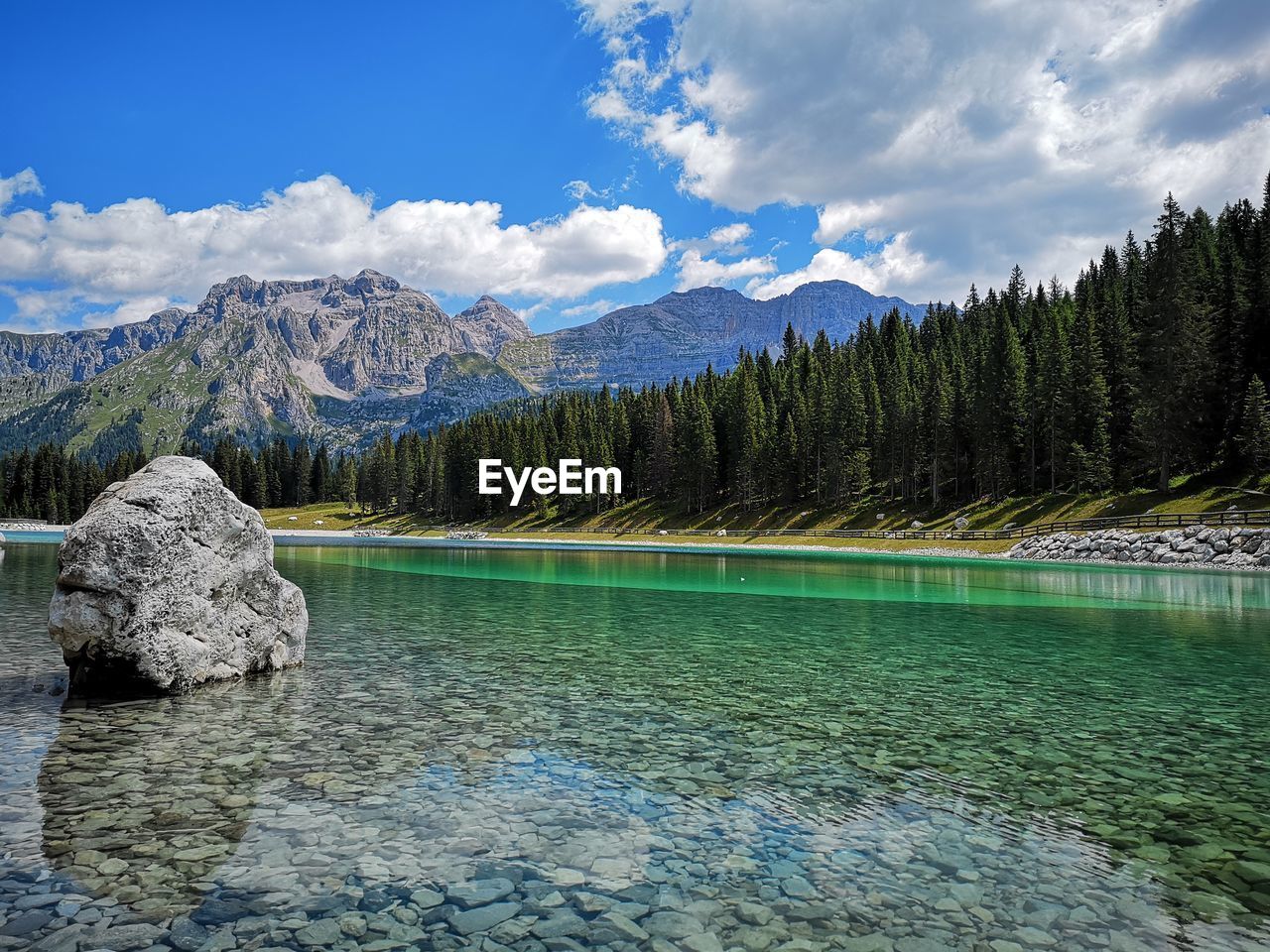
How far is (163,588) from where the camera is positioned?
1362cm

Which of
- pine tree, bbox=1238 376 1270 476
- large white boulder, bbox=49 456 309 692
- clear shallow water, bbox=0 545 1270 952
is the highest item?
pine tree, bbox=1238 376 1270 476

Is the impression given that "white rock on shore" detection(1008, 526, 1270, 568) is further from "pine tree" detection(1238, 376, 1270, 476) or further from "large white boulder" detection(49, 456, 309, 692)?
"large white boulder" detection(49, 456, 309, 692)

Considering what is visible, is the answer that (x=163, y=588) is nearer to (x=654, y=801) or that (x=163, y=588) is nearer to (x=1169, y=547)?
(x=654, y=801)

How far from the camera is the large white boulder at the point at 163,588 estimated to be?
13.2 meters

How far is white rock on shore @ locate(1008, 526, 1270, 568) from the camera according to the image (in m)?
48.7

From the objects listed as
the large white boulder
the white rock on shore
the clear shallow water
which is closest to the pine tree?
the white rock on shore

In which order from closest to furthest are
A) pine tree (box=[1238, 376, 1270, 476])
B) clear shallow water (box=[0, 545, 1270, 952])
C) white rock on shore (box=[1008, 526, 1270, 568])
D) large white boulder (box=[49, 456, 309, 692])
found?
clear shallow water (box=[0, 545, 1270, 952]) → large white boulder (box=[49, 456, 309, 692]) → white rock on shore (box=[1008, 526, 1270, 568]) → pine tree (box=[1238, 376, 1270, 476])

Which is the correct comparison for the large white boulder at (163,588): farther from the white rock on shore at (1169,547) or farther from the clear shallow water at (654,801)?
the white rock on shore at (1169,547)

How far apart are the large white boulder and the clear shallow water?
0.93 metres

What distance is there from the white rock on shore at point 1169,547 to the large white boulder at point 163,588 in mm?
57712

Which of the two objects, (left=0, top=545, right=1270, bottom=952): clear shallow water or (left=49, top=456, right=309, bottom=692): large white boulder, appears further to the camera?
(left=49, top=456, right=309, bottom=692): large white boulder

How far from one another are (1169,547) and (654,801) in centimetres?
5880

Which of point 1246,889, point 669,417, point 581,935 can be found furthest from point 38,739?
point 669,417

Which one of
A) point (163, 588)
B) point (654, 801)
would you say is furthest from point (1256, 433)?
point (163, 588)
